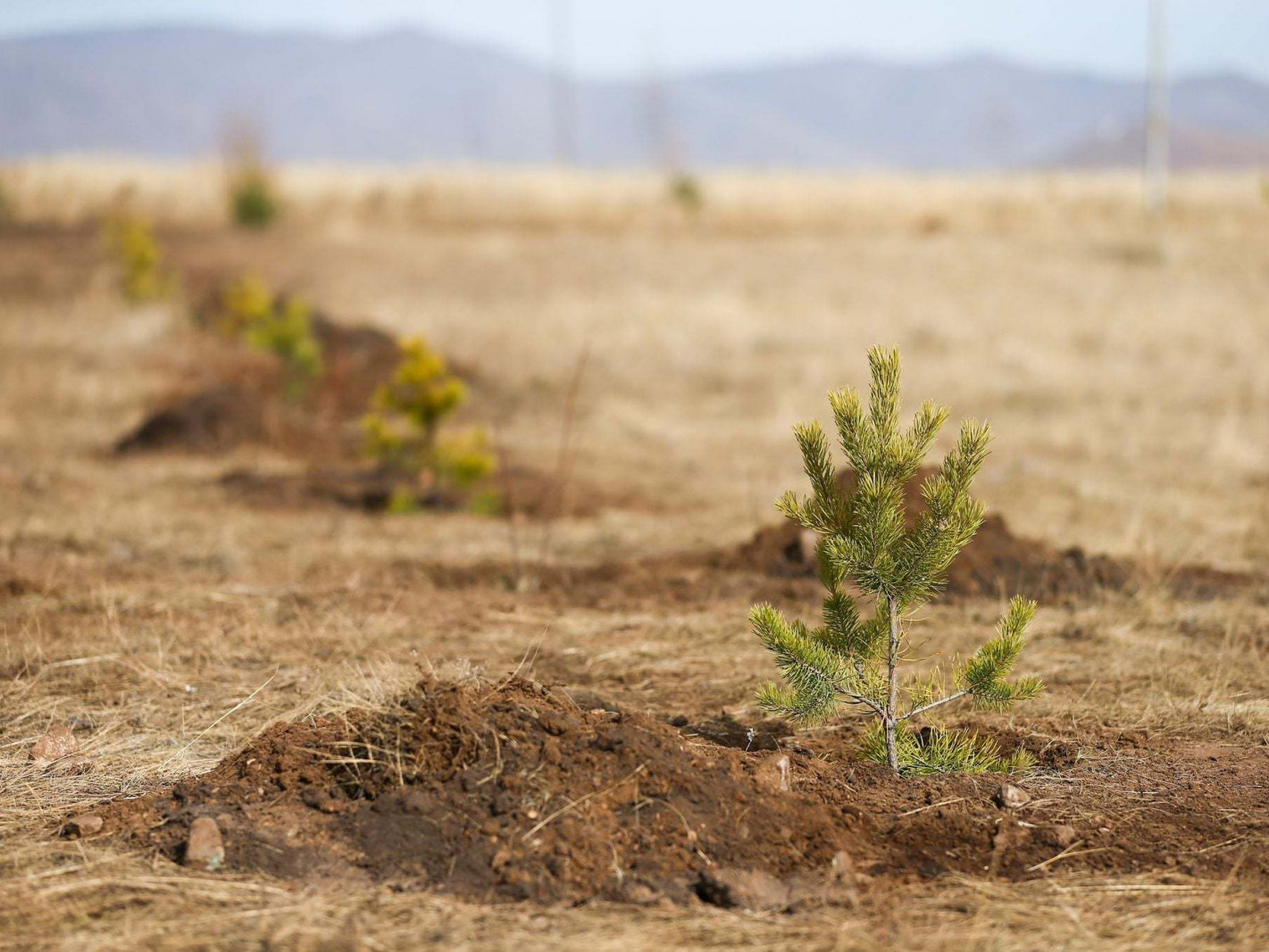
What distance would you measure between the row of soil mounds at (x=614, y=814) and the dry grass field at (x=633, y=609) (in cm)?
2

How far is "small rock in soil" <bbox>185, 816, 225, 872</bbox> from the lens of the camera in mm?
2910

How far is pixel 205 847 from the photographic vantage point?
2.93 meters

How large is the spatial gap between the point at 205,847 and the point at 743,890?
132 cm

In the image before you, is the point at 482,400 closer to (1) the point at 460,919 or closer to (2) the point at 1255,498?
(2) the point at 1255,498

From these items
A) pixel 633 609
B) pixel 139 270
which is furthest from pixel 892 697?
pixel 139 270

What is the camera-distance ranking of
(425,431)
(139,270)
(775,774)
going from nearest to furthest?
(775,774), (425,431), (139,270)

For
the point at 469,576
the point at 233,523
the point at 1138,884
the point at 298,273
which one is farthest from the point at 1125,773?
the point at 298,273

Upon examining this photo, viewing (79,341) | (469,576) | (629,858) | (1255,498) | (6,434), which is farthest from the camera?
(79,341)

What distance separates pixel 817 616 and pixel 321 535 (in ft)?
10.9

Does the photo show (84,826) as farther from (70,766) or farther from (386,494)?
(386,494)

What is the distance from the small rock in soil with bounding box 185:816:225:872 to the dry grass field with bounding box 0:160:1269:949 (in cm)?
6

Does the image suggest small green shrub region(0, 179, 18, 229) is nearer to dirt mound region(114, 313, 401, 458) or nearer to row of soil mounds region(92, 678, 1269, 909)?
dirt mound region(114, 313, 401, 458)

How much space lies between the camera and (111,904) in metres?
2.77

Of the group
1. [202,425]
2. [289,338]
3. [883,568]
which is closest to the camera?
[883,568]
